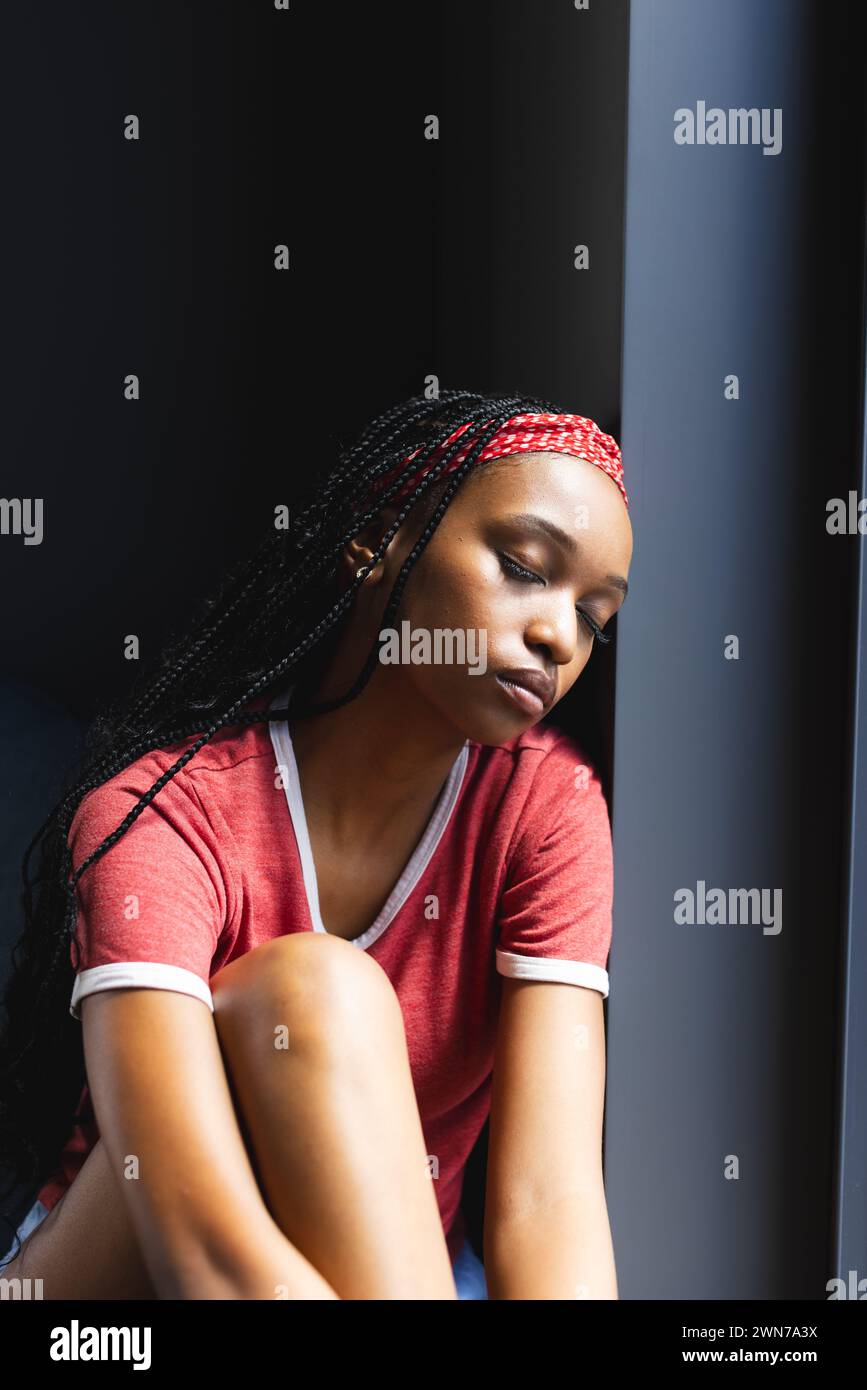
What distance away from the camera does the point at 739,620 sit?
0.86 m

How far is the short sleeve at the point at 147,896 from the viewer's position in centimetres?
71

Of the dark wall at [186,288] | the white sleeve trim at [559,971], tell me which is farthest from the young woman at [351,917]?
the dark wall at [186,288]

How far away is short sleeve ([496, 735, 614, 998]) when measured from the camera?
804mm

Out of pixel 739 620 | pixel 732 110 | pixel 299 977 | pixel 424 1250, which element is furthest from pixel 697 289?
pixel 424 1250

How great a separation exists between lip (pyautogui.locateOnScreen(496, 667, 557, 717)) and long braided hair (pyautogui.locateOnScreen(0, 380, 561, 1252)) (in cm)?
9

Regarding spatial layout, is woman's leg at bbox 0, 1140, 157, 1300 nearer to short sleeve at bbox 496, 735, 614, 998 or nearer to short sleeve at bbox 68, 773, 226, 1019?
short sleeve at bbox 68, 773, 226, 1019

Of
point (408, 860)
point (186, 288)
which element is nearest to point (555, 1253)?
point (408, 860)

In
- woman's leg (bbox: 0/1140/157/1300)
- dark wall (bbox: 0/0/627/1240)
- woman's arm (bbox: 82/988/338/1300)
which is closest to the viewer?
woman's arm (bbox: 82/988/338/1300)

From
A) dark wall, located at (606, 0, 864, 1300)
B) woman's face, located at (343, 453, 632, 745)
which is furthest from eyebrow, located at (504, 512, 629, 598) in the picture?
dark wall, located at (606, 0, 864, 1300)

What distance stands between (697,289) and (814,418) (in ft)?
0.39

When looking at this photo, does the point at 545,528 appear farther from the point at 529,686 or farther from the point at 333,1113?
the point at 333,1113

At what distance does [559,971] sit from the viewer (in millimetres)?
A: 797

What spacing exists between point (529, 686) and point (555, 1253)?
0.34 metres

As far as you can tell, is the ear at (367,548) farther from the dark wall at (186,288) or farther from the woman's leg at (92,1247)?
the dark wall at (186,288)
